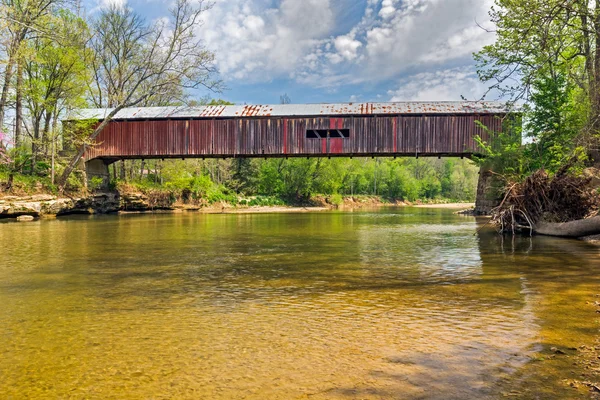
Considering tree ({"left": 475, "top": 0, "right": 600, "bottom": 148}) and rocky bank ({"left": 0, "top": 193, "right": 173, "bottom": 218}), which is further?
rocky bank ({"left": 0, "top": 193, "right": 173, "bottom": 218})

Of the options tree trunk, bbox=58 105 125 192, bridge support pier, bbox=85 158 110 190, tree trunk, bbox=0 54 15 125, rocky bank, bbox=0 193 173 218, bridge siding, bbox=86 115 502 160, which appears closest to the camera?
rocky bank, bbox=0 193 173 218

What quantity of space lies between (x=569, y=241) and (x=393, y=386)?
12114mm

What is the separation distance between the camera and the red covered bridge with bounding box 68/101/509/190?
26.9 metres

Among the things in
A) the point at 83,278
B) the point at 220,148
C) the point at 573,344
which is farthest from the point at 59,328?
the point at 220,148

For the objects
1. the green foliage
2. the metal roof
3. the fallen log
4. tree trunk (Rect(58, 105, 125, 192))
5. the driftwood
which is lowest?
the fallen log

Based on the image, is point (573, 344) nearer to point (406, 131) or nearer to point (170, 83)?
point (406, 131)

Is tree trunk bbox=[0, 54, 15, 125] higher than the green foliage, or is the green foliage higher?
tree trunk bbox=[0, 54, 15, 125]

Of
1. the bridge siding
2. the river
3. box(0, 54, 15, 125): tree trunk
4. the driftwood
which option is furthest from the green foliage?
the driftwood

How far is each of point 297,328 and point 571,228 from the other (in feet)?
40.3

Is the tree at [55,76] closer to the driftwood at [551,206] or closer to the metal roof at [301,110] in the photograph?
the metal roof at [301,110]

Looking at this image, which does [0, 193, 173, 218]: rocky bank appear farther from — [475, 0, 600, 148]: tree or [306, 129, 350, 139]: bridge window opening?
[475, 0, 600, 148]: tree

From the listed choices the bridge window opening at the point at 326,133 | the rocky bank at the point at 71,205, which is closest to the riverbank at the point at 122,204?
the rocky bank at the point at 71,205

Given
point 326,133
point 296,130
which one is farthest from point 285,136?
point 326,133

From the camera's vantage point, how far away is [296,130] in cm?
2805
